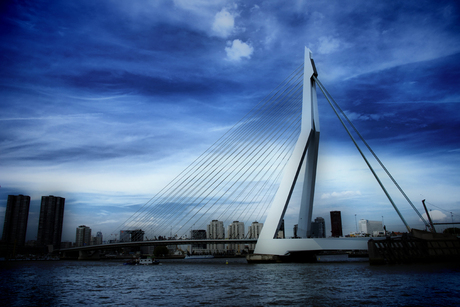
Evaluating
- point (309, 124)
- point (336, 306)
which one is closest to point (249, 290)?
point (336, 306)

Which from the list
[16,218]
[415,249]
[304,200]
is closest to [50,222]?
[16,218]

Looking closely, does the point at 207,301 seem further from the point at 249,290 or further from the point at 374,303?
the point at 374,303

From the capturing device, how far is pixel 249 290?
15.9 meters

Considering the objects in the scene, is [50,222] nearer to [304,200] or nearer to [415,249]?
[304,200]

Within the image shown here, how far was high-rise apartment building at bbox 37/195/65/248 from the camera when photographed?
102000 millimetres

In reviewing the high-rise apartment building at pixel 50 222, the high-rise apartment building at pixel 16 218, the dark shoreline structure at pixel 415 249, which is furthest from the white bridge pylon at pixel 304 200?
the high-rise apartment building at pixel 50 222

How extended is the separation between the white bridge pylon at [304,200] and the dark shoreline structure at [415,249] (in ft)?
5.68

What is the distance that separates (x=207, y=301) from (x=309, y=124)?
2242 centimetres

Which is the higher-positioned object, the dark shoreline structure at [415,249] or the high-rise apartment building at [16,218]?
the high-rise apartment building at [16,218]

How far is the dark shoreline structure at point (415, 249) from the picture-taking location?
102ft

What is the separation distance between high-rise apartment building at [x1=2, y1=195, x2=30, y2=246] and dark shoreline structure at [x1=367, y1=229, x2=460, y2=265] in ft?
323

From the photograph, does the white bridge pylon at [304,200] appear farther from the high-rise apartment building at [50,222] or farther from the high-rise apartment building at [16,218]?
the high-rise apartment building at [50,222]

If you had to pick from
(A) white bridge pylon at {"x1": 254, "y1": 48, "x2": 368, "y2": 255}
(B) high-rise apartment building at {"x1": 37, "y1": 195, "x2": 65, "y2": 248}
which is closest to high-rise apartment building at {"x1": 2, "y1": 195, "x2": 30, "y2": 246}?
(B) high-rise apartment building at {"x1": 37, "y1": 195, "x2": 65, "y2": 248}

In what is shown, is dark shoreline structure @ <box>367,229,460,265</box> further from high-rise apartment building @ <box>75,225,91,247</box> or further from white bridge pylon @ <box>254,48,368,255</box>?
Answer: high-rise apartment building @ <box>75,225,91,247</box>
